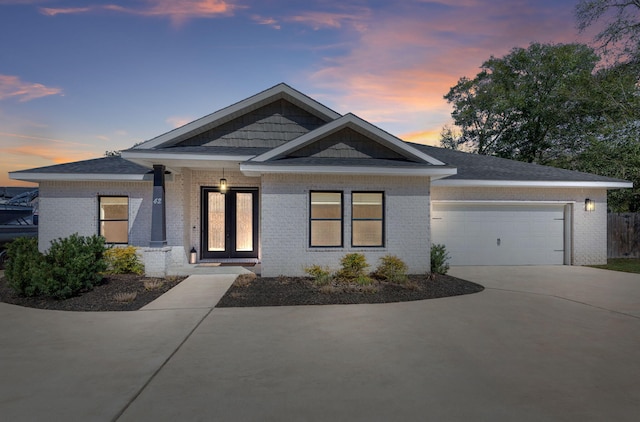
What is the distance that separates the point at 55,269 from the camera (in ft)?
26.9

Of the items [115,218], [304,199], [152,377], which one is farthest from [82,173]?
[152,377]

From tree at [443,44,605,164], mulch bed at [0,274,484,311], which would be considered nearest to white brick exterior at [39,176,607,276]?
mulch bed at [0,274,484,311]

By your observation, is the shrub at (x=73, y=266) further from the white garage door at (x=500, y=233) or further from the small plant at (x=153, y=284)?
the white garage door at (x=500, y=233)

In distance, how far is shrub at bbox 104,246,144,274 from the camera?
37.7ft

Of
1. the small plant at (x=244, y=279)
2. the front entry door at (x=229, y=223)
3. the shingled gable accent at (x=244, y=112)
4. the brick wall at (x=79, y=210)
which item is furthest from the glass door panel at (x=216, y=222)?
the small plant at (x=244, y=279)

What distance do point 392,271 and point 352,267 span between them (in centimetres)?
117

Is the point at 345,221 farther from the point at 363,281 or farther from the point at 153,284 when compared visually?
the point at 153,284

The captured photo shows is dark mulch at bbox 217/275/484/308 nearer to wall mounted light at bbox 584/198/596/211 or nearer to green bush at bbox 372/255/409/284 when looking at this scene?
green bush at bbox 372/255/409/284

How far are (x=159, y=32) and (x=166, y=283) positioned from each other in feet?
35.5

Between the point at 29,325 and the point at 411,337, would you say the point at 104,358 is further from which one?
the point at 411,337

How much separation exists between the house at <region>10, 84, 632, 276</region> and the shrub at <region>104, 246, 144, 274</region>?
2.02 feet

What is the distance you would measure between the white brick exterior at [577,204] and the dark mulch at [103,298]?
428 inches

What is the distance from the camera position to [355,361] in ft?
16.0

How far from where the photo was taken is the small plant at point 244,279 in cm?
986
